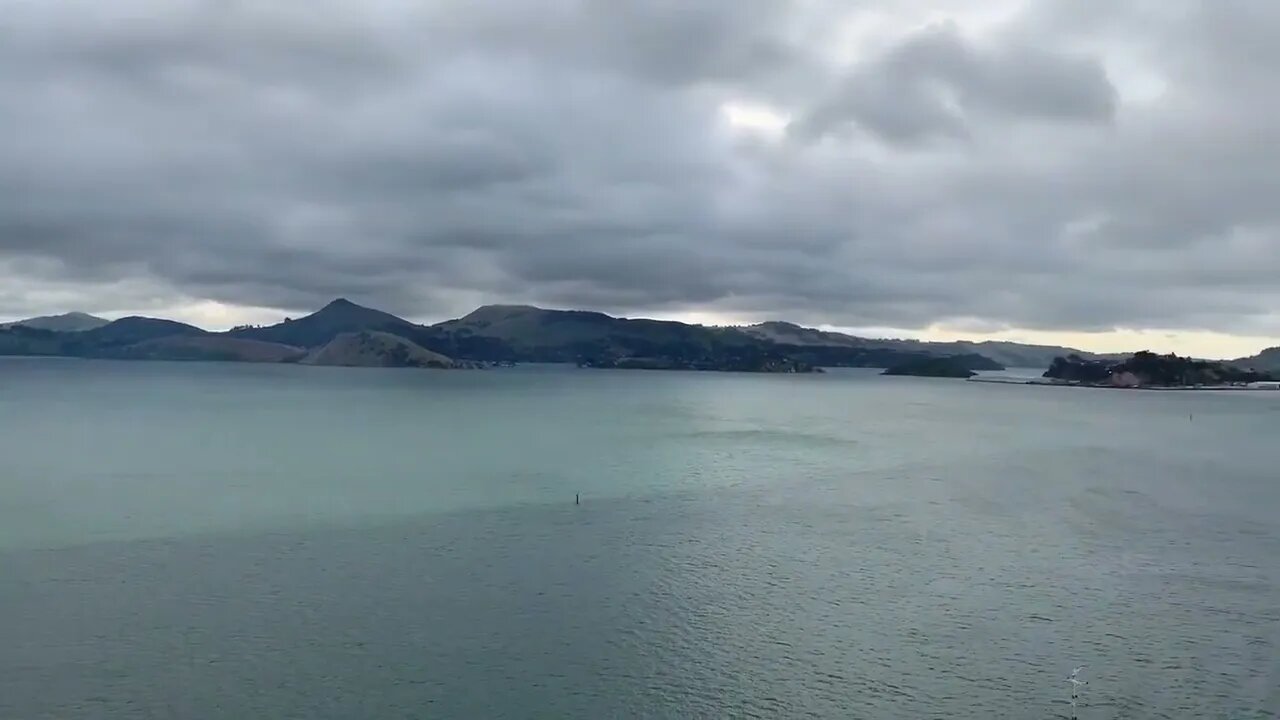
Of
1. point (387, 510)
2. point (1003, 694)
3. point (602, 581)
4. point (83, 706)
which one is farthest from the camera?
point (387, 510)

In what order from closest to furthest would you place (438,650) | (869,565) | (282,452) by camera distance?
(438,650) < (869,565) < (282,452)

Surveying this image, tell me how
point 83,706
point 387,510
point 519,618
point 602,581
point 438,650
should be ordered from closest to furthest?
point 83,706 → point 438,650 → point 519,618 → point 602,581 → point 387,510

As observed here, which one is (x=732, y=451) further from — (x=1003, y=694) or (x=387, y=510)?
(x=1003, y=694)

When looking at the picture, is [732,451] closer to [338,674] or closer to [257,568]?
[257,568]

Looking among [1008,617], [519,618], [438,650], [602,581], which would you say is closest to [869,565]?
[1008,617]

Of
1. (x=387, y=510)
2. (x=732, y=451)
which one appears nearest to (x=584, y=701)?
(x=387, y=510)

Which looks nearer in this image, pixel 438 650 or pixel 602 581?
pixel 438 650
